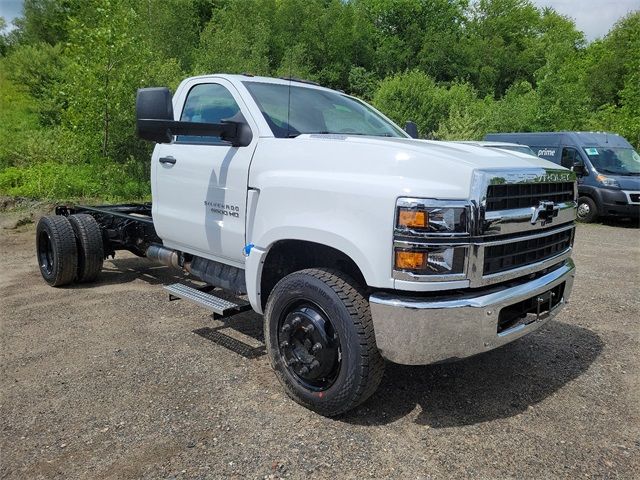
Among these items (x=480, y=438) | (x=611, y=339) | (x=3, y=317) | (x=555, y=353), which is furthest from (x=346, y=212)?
(x=3, y=317)

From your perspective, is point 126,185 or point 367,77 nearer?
point 126,185

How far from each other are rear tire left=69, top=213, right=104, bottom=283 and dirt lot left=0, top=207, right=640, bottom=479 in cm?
82

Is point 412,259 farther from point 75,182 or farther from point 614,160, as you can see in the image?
point 614,160

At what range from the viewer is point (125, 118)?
1401cm

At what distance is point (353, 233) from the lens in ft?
9.48

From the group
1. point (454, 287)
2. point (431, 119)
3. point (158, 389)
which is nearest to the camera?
point (454, 287)

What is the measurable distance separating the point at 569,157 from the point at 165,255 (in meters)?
12.8

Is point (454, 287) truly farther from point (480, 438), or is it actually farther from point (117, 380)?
point (117, 380)

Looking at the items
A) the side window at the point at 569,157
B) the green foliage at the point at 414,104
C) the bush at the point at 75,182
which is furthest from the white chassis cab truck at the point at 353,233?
the green foliage at the point at 414,104

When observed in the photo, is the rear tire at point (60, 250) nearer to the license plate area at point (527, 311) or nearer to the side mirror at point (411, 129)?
the side mirror at point (411, 129)

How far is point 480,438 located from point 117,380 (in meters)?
2.43

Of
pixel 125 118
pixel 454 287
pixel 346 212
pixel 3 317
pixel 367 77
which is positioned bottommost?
pixel 3 317

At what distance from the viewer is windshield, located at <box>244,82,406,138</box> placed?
3854 mm

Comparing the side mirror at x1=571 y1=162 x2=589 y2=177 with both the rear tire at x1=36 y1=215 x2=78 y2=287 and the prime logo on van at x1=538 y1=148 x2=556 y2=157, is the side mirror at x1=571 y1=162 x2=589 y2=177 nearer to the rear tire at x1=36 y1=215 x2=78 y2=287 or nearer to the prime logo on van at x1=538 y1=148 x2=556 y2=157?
the prime logo on van at x1=538 y1=148 x2=556 y2=157
